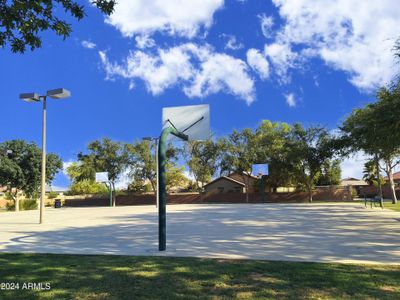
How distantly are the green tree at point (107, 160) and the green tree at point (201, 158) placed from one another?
9844 mm

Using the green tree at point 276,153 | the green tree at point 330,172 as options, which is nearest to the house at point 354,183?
the green tree at point 330,172

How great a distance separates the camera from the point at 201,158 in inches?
2404

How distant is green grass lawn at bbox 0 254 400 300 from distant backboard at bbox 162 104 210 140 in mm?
4263

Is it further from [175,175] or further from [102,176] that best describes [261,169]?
[102,176]

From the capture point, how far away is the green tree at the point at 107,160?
63094 mm

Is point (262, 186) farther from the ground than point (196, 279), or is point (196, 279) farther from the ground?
point (262, 186)

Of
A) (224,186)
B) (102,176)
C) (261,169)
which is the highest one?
(261,169)

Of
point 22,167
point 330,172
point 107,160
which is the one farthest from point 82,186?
point 330,172

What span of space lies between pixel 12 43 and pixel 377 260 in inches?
299

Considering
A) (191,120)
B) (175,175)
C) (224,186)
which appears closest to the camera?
(191,120)

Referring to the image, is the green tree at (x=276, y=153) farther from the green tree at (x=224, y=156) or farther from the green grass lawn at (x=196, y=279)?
the green grass lawn at (x=196, y=279)

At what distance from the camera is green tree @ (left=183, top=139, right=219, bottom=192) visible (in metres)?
60.2

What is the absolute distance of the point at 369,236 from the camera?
12258 mm

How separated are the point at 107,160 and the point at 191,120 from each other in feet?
176
